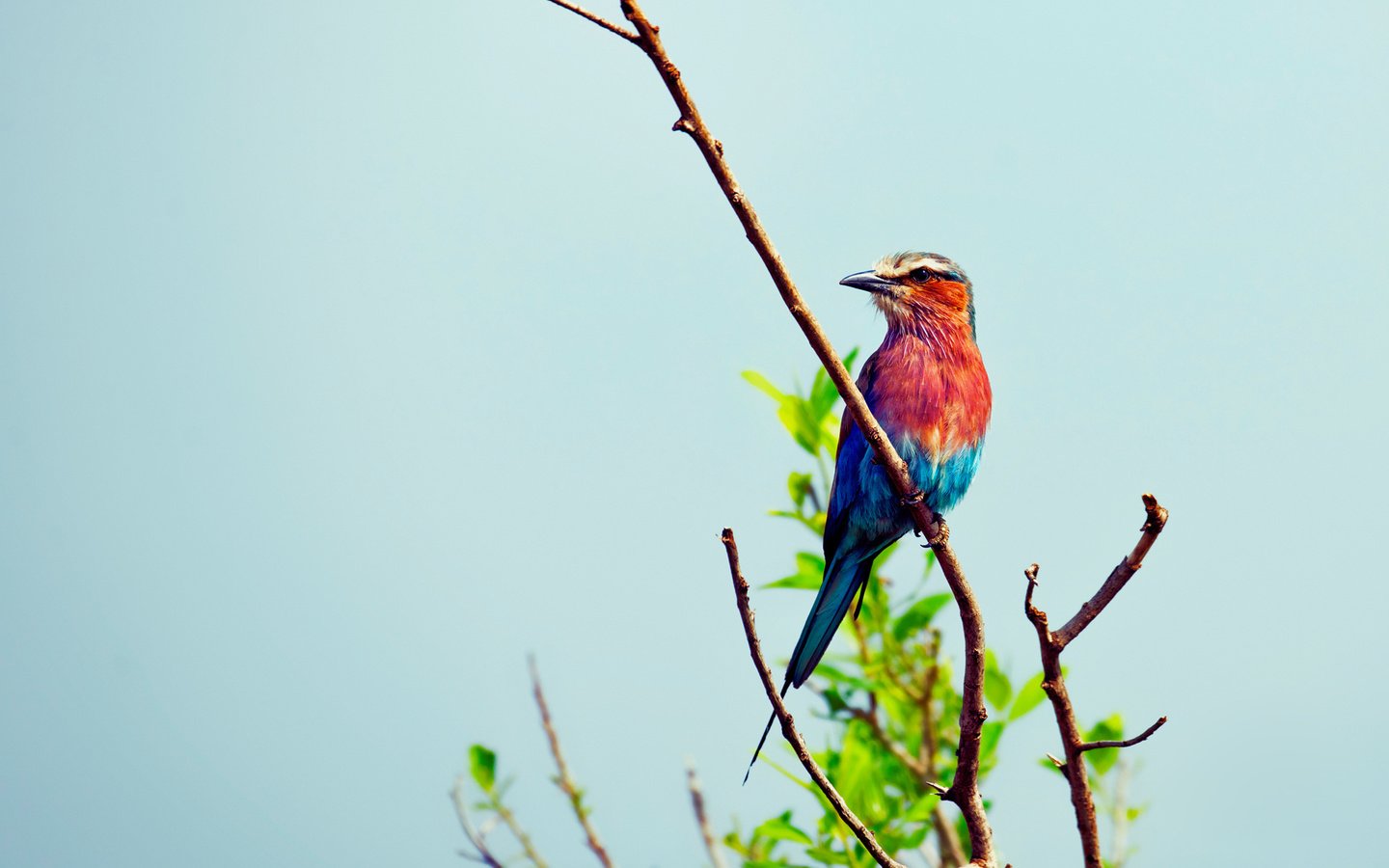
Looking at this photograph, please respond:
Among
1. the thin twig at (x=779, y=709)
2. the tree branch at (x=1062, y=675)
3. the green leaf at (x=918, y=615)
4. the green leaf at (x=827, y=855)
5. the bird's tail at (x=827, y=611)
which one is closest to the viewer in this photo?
the thin twig at (x=779, y=709)

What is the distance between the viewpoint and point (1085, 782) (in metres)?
3.02

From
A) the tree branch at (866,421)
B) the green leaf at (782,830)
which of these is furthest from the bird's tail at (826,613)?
the tree branch at (866,421)

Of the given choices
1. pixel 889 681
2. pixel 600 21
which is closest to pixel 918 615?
pixel 889 681

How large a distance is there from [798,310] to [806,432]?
206cm

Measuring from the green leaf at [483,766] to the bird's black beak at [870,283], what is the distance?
7.49 feet

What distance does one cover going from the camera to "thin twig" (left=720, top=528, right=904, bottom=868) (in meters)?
2.70

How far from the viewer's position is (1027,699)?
15.1ft

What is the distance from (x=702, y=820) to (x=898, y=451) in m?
1.45

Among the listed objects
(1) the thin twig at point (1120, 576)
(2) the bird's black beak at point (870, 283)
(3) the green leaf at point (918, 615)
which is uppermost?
(2) the bird's black beak at point (870, 283)

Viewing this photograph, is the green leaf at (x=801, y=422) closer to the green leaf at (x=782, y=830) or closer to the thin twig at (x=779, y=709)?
the green leaf at (x=782, y=830)

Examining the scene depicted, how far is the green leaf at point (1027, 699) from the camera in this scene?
4574 millimetres

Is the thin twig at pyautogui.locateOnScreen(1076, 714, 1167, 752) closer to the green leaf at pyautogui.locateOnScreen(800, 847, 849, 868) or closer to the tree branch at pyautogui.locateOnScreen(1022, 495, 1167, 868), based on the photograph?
the tree branch at pyautogui.locateOnScreen(1022, 495, 1167, 868)

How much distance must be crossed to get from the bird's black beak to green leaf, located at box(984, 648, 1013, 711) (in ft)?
4.89

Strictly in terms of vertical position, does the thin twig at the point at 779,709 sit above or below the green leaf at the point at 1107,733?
Result: below
